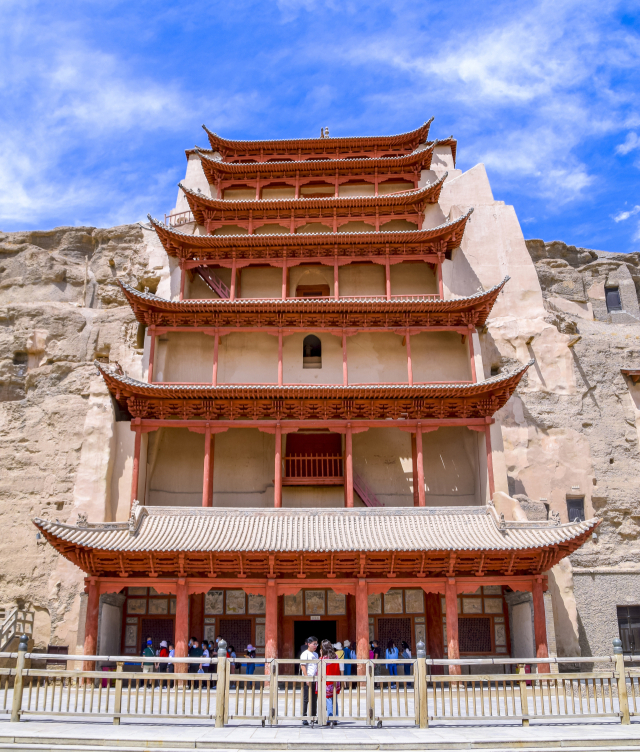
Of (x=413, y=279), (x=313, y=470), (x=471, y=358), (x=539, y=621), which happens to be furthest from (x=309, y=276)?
(x=539, y=621)

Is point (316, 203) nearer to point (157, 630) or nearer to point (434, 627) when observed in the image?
point (434, 627)

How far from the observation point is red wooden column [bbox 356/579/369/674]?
1712cm

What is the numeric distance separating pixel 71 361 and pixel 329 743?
66.8ft

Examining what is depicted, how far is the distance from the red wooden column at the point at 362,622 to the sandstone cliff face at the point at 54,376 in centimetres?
879

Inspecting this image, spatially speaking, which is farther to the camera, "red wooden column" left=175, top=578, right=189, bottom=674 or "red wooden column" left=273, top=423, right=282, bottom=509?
"red wooden column" left=273, top=423, right=282, bottom=509

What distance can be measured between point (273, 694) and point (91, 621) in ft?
29.3

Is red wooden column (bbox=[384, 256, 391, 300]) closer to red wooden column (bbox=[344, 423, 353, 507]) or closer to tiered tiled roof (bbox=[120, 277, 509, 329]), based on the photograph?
tiered tiled roof (bbox=[120, 277, 509, 329])

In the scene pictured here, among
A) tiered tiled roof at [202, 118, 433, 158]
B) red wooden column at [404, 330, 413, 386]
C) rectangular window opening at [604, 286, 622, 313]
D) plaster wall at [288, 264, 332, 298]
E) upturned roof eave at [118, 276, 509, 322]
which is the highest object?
tiered tiled roof at [202, 118, 433, 158]

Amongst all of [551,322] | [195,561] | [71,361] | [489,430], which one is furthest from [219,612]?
[551,322]

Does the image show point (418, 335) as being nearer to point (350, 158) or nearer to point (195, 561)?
point (350, 158)

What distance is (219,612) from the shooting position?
19.9 m

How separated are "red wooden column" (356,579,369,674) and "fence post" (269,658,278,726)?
6.85 m

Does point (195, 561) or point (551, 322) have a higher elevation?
point (551, 322)

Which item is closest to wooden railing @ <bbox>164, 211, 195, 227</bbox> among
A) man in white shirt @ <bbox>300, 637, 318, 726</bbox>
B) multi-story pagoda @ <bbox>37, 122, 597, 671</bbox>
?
multi-story pagoda @ <bbox>37, 122, 597, 671</bbox>
